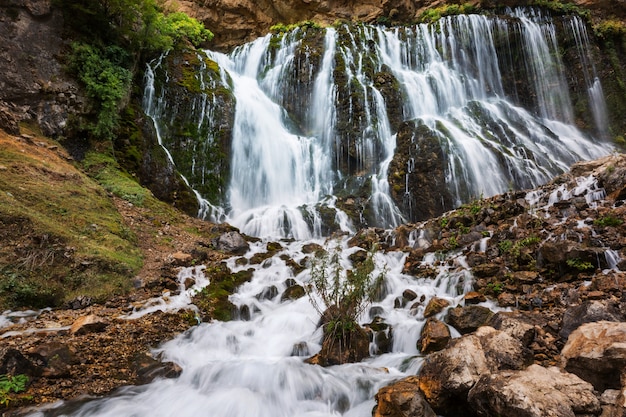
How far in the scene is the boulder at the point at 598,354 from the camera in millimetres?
3336

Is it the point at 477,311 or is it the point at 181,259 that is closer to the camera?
the point at 477,311

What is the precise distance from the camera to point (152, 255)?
8562 mm

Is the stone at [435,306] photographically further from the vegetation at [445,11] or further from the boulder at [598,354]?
the vegetation at [445,11]

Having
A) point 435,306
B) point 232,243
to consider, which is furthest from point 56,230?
point 435,306

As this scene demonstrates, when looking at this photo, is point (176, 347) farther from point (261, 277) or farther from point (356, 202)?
point (356, 202)

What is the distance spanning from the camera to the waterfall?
14.2m

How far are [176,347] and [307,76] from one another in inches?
684

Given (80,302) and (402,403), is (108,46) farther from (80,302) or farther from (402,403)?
(402,403)

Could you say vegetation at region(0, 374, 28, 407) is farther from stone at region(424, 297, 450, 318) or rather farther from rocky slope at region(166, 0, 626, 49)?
rocky slope at region(166, 0, 626, 49)

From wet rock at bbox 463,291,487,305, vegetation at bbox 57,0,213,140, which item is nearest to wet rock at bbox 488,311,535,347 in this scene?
wet rock at bbox 463,291,487,305

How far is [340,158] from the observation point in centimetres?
1694

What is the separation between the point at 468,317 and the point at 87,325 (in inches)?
222

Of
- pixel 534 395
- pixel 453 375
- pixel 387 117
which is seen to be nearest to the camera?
pixel 534 395

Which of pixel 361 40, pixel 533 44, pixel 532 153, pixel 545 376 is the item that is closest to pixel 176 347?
pixel 545 376
